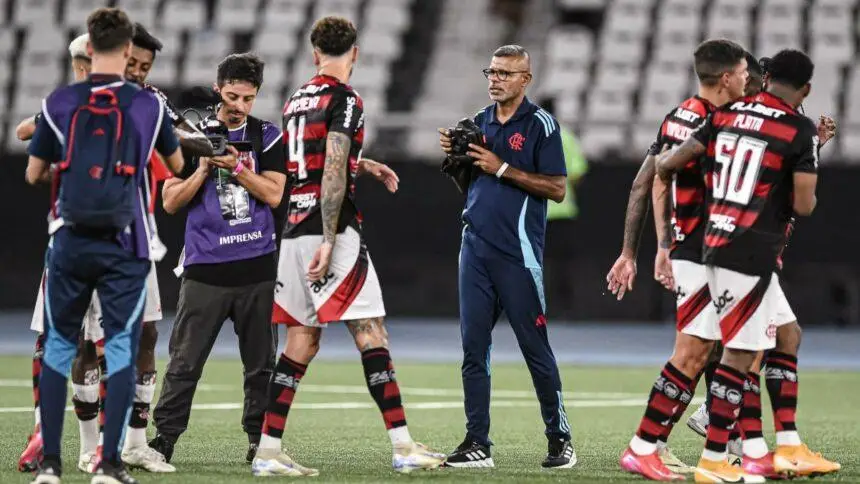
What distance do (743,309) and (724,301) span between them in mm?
102

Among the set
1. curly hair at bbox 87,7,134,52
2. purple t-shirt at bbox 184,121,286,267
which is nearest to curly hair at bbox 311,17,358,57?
purple t-shirt at bbox 184,121,286,267

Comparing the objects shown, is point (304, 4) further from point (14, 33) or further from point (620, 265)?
point (620, 265)

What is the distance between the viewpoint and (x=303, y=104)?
24.9ft

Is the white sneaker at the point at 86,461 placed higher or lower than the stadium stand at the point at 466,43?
lower

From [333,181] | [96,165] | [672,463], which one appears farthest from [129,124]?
[672,463]

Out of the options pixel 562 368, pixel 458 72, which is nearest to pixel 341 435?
pixel 562 368

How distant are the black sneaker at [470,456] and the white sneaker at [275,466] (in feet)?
3.15

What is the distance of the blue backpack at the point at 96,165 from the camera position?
6.56 metres

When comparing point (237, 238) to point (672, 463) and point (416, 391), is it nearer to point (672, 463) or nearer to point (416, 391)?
point (672, 463)

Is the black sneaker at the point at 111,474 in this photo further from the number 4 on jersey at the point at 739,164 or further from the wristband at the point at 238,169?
the number 4 on jersey at the point at 739,164

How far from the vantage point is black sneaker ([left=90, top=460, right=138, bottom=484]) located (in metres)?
6.55

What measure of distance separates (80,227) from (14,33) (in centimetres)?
1896

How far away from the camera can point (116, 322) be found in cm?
669

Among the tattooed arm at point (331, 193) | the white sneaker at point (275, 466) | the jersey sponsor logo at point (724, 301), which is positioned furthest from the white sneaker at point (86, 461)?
the jersey sponsor logo at point (724, 301)
